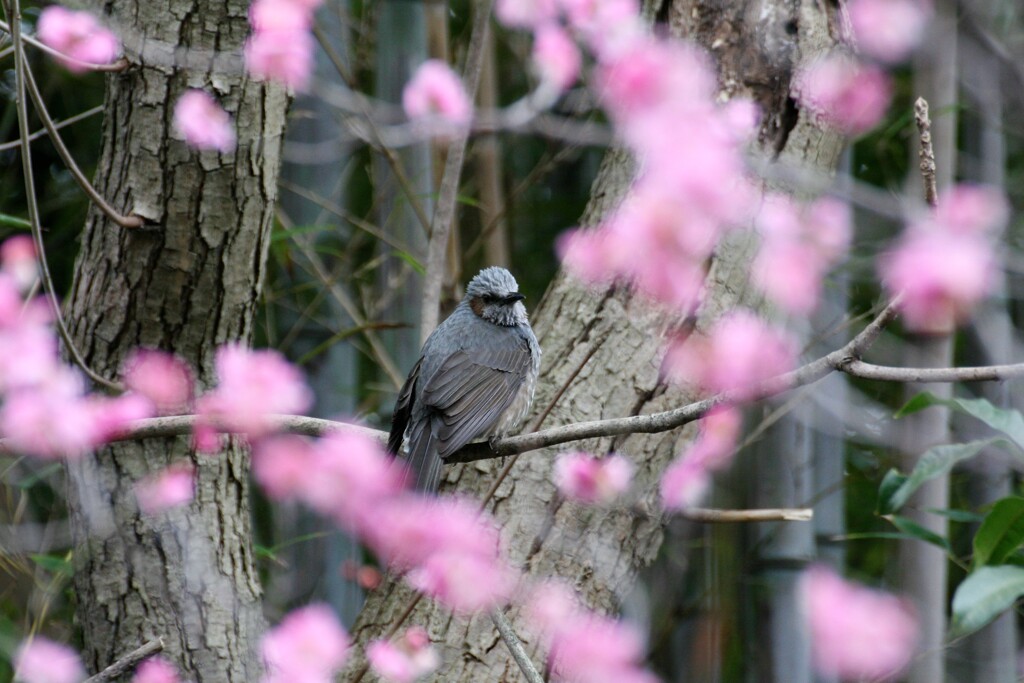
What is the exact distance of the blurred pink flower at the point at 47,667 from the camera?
7.47 feet

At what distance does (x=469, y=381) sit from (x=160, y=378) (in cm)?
77

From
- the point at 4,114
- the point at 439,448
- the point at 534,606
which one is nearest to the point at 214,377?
the point at 439,448

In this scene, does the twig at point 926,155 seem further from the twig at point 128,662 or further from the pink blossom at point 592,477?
the twig at point 128,662

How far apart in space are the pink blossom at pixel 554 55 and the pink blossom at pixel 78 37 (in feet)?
3.84

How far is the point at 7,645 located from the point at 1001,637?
302cm

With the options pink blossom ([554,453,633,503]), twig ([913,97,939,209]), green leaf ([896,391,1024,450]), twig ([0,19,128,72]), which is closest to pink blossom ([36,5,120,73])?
twig ([0,19,128,72])

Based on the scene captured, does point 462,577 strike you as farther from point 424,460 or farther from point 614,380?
point 614,380

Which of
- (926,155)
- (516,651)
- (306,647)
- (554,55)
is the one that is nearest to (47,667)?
(306,647)

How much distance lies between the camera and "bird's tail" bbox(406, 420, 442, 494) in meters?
2.28

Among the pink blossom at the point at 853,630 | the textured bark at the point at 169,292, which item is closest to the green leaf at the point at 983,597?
the pink blossom at the point at 853,630

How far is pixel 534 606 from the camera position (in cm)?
235

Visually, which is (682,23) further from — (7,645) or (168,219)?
(7,645)

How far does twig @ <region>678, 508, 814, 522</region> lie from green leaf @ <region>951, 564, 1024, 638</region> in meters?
0.36

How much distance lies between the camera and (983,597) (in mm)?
2111
